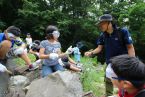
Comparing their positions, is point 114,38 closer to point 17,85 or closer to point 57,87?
point 57,87

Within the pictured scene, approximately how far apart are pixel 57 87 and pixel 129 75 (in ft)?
13.4

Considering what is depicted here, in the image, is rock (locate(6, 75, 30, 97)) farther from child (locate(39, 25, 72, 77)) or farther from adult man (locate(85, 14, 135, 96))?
adult man (locate(85, 14, 135, 96))

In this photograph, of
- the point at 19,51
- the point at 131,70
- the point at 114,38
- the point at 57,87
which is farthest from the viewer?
the point at 57,87

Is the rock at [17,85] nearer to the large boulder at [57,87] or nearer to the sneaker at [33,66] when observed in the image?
the sneaker at [33,66]

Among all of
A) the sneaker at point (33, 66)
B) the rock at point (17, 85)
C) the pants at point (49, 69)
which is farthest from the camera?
the sneaker at point (33, 66)

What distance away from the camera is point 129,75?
229 centimetres

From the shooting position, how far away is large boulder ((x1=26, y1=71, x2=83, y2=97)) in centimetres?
620

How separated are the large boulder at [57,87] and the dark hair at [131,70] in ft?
12.7

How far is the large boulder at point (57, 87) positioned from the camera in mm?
6202

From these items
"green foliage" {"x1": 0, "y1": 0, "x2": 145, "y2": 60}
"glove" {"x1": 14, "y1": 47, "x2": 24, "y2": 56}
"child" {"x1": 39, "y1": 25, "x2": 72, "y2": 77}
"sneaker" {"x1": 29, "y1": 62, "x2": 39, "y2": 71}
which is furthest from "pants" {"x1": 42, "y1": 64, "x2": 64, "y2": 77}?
"green foliage" {"x1": 0, "y1": 0, "x2": 145, "y2": 60}

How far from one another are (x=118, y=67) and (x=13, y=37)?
11.5 ft

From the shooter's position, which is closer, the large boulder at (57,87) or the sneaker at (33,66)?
the large boulder at (57,87)

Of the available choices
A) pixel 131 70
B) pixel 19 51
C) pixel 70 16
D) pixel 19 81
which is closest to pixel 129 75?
pixel 131 70

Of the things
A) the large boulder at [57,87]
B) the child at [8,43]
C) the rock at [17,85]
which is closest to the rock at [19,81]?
the rock at [17,85]
